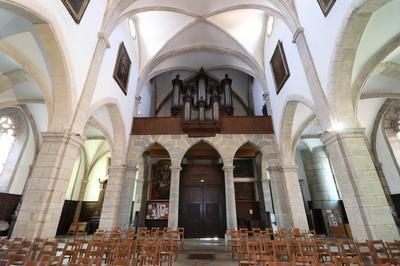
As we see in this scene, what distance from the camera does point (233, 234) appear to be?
21.0ft

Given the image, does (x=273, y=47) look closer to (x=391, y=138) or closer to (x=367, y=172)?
(x=367, y=172)

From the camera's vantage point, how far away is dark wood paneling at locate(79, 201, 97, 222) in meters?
12.2

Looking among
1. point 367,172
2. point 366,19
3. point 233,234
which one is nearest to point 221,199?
point 233,234

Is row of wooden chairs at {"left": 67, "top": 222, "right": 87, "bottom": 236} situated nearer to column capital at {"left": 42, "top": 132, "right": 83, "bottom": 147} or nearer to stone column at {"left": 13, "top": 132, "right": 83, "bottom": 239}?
stone column at {"left": 13, "top": 132, "right": 83, "bottom": 239}

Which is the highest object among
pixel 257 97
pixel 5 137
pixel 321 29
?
pixel 257 97

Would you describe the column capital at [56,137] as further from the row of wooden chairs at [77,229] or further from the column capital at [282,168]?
the row of wooden chairs at [77,229]

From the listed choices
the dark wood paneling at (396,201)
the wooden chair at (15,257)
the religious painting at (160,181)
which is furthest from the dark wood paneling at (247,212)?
the wooden chair at (15,257)

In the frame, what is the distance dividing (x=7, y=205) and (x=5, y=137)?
10.6 ft

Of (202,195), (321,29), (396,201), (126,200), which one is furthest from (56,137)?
(396,201)

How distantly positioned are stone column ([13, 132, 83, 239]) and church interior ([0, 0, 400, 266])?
3 centimetres

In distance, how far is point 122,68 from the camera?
8258 millimetres

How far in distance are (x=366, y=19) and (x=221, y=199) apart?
9587mm

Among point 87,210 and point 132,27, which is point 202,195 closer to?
point 87,210

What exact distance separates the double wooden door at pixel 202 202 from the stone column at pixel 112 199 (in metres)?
3.96
